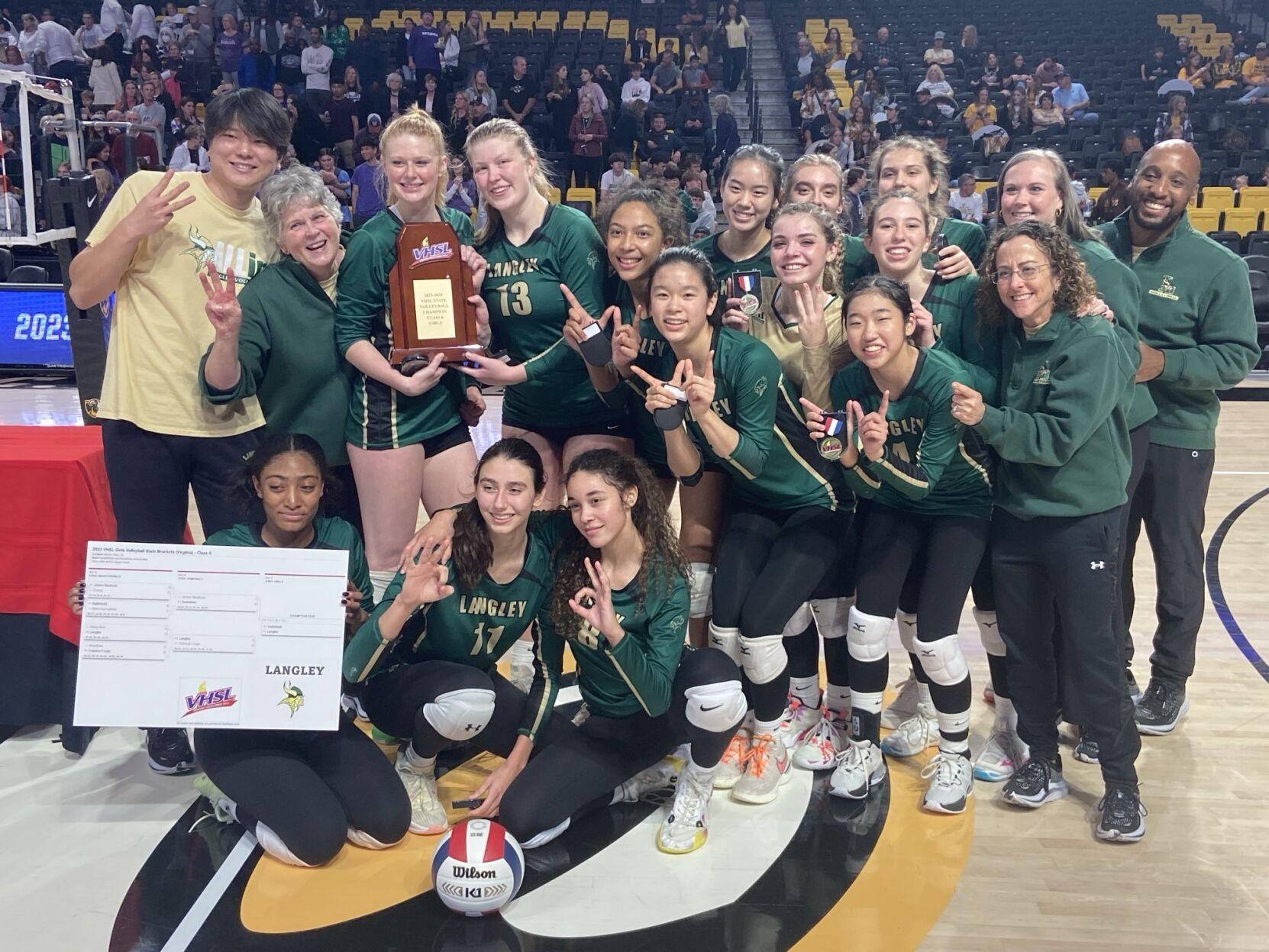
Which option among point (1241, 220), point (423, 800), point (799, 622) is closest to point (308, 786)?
point (423, 800)

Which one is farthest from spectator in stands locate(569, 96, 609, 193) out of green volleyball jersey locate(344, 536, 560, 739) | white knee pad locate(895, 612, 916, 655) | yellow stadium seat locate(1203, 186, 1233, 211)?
green volleyball jersey locate(344, 536, 560, 739)

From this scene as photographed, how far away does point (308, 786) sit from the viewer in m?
2.95

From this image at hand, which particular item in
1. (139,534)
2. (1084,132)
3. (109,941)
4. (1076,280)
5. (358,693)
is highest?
(1084,132)

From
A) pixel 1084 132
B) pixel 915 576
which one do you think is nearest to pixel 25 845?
pixel 915 576

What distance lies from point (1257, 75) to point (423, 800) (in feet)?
49.2

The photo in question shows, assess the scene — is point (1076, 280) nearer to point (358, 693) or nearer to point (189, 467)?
point (358, 693)

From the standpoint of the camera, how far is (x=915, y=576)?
335 cm

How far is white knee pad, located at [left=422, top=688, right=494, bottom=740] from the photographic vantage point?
2967mm

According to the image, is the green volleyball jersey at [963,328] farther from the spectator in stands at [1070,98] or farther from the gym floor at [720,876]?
the spectator in stands at [1070,98]

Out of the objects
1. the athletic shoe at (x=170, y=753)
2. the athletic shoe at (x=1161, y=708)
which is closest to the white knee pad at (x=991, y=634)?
the athletic shoe at (x=1161, y=708)

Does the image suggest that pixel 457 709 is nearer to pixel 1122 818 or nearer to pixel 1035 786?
pixel 1035 786

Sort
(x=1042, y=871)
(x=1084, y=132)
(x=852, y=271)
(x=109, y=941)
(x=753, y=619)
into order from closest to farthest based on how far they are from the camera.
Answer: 1. (x=109, y=941)
2. (x=1042, y=871)
3. (x=753, y=619)
4. (x=852, y=271)
5. (x=1084, y=132)

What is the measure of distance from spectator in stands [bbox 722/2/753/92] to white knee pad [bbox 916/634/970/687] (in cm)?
Answer: 1268

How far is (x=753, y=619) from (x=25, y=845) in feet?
6.93
